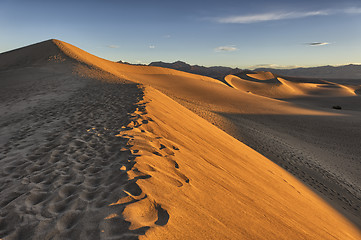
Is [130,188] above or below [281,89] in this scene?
above

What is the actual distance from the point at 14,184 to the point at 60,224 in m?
1.39

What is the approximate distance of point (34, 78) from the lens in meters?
15.2

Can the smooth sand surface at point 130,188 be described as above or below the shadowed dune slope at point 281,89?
above

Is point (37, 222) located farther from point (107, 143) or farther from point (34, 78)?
point (34, 78)

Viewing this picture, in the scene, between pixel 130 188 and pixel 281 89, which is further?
pixel 281 89

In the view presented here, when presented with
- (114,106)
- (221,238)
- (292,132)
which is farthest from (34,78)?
(292,132)

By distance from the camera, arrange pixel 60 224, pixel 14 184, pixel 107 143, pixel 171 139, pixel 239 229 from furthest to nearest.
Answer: pixel 171 139
pixel 107 143
pixel 14 184
pixel 239 229
pixel 60 224

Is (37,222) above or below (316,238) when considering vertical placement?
above

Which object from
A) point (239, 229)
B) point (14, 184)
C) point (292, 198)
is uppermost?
point (14, 184)

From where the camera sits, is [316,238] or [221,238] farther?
[316,238]

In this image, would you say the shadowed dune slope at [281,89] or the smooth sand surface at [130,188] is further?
the shadowed dune slope at [281,89]

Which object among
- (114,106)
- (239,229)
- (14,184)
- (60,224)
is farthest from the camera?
(114,106)

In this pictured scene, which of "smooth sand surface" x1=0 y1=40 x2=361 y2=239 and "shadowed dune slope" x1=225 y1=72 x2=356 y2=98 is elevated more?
"smooth sand surface" x1=0 y1=40 x2=361 y2=239

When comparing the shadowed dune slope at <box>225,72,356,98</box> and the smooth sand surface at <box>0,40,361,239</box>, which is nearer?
the smooth sand surface at <box>0,40,361,239</box>
